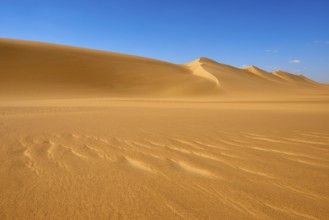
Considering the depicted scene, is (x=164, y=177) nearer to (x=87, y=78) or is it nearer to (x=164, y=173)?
(x=164, y=173)

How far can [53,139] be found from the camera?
149 inches

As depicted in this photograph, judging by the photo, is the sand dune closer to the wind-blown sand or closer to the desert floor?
the wind-blown sand

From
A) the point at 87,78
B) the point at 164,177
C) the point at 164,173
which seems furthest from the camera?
the point at 87,78

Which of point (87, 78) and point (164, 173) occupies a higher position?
point (87, 78)

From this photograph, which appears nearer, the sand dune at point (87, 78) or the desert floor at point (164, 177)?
the desert floor at point (164, 177)

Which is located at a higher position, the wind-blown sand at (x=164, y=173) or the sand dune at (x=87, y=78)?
the sand dune at (x=87, y=78)

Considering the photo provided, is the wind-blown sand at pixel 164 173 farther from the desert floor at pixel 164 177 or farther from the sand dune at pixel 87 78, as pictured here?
the sand dune at pixel 87 78

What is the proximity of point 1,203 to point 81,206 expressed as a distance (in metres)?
0.63

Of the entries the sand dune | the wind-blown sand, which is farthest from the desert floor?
the sand dune

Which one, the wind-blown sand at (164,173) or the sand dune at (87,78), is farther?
the sand dune at (87,78)

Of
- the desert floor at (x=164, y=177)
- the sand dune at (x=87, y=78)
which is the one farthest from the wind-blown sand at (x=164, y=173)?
the sand dune at (x=87, y=78)

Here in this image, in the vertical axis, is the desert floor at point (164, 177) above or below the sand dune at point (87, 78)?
below

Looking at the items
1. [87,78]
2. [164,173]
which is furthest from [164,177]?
[87,78]

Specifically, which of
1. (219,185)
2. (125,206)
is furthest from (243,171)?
(125,206)
